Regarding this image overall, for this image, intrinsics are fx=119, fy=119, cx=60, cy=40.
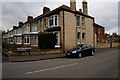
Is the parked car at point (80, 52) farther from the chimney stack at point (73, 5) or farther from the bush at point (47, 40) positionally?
the chimney stack at point (73, 5)

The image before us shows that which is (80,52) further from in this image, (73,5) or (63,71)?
(73,5)

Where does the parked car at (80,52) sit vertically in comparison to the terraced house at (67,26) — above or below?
below

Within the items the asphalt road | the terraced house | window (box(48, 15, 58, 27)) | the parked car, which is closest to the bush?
the terraced house

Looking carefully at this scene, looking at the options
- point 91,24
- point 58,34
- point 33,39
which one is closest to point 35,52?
point 58,34

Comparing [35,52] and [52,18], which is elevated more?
[52,18]

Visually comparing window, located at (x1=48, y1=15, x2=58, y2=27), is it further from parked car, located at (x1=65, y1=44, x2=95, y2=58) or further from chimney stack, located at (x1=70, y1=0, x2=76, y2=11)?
parked car, located at (x1=65, y1=44, x2=95, y2=58)

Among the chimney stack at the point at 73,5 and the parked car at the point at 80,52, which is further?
the chimney stack at the point at 73,5

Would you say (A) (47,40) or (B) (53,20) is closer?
(A) (47,40)

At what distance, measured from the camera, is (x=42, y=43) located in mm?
16734

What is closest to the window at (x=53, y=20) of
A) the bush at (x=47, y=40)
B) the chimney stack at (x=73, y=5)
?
the chimney stack at (x=73, y=5)

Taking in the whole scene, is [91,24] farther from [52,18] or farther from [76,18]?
[52,18]

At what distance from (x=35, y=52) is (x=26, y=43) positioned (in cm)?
1271

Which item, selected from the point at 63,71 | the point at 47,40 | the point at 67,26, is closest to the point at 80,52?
the point at 47,40

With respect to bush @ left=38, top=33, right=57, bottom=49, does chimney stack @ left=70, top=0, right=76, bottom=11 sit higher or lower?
higher
